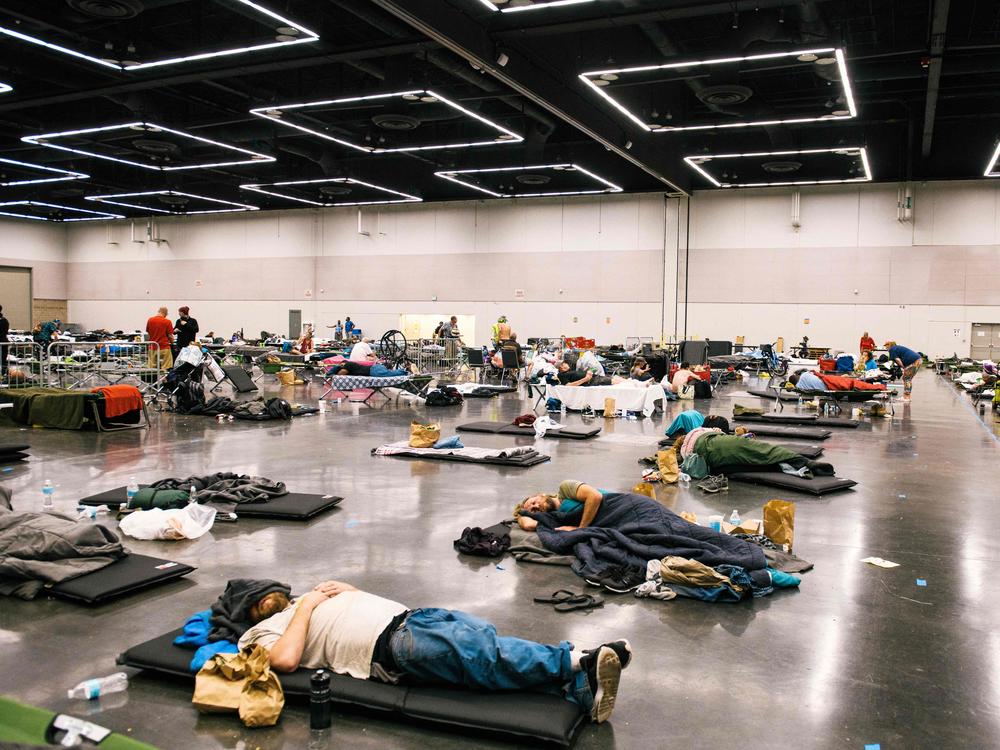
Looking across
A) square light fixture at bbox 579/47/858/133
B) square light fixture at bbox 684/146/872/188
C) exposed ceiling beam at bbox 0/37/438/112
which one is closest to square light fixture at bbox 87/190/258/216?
exposed ceiling beam at bbox 0/37/438/112

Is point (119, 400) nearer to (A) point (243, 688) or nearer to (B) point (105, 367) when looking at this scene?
(B) point (105, 367)

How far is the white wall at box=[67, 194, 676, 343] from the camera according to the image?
2727cm

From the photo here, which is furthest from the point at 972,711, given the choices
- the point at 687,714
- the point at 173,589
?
the point at 173,589

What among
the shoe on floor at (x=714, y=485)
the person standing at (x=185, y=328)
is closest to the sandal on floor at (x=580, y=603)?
the shoe on floor at (x=714, y=485)

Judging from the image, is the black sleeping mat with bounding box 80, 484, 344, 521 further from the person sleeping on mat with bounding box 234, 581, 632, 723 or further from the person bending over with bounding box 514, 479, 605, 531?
the person sleeping on mat with bounding box 234, 581, 632, 723

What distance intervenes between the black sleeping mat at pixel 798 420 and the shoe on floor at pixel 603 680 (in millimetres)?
10063

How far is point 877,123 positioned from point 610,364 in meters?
8.71

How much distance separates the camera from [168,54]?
40.4 feet

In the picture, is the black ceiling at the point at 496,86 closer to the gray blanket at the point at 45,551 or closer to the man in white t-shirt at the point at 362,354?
the man in white t-shirt at the point at 362,354

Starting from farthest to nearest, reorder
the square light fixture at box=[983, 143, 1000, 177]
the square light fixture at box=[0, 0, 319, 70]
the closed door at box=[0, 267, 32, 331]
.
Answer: the closed door at box=[0, 267, 32, 331], the square light fixture at box=[983, 143, 1000, 177], the square light fixture at box=[0, 0, 319, 70]

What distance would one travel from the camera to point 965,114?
18219 mm

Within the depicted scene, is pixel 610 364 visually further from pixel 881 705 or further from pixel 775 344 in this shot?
pixel 881 705

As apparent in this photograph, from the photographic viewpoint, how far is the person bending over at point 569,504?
571cm

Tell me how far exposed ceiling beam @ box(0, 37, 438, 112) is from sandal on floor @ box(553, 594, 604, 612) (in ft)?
32.9
